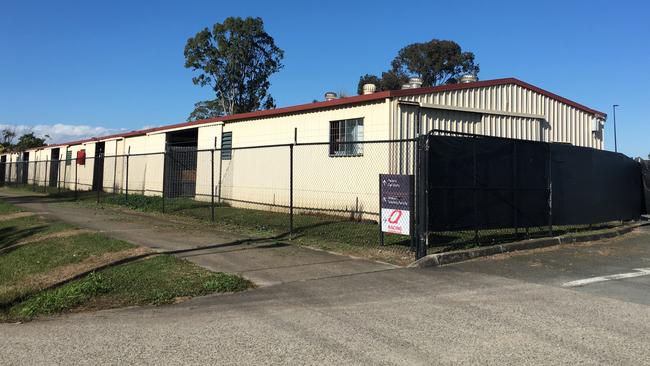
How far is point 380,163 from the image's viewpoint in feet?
45.8

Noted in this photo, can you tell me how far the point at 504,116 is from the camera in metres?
16.5

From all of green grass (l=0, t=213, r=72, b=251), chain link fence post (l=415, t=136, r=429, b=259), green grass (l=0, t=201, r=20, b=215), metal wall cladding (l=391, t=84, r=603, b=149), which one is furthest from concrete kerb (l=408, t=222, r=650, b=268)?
green grass (l=0, t=201, r=20, b=215)

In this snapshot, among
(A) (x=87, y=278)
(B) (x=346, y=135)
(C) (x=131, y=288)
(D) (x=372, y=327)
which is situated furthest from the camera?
(B) (x=346, y=135)

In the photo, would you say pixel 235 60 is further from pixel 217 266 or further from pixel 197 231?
pixel 217 266

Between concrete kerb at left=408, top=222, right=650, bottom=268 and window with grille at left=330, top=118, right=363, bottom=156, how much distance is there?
5.47m

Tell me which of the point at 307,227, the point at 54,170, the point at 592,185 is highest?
the point at 54,170

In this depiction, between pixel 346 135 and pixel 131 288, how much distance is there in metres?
9.11

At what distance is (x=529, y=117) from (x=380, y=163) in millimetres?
6486

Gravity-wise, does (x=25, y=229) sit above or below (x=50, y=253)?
above

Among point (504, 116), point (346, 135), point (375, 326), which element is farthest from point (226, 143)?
point (375, 326)

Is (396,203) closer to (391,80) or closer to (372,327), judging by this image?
(372,327)

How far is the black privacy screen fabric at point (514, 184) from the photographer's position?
963cm

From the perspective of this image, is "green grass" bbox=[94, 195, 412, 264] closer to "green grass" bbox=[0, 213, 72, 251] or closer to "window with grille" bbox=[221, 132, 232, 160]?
"window with grille" bbox=[221, 132, 232, 160]

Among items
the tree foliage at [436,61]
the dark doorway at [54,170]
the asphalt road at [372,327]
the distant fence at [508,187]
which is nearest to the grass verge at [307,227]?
the distant fence at [508,187]
